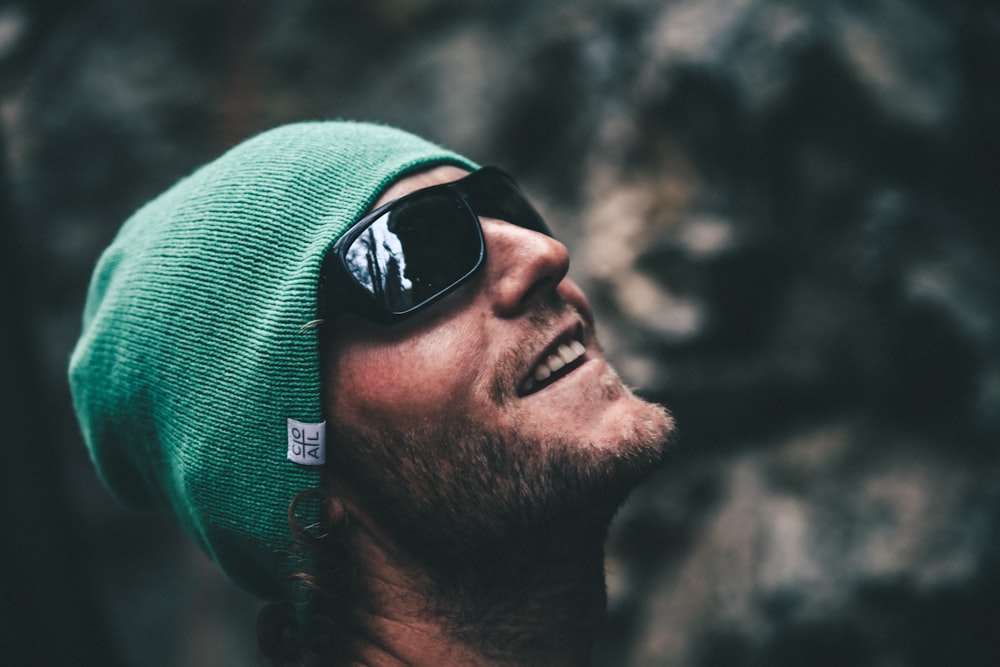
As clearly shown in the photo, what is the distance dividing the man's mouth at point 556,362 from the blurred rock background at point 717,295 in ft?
6.61

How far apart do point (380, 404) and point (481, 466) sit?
291mm

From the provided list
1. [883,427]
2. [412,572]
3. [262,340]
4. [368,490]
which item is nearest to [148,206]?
[262,340]

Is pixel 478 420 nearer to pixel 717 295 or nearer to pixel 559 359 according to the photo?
pixel 559 359

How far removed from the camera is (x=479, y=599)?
68.1 inches

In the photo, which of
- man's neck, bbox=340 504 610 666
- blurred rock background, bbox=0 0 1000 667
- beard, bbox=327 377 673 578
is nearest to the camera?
beard, bbox=327 377 673 578

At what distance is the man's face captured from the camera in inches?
63.6

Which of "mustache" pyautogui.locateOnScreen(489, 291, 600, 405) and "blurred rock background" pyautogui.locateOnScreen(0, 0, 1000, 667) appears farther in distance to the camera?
"blurred rock background" pyautogui.locateOnScreen(0, 0, 1000, 667)

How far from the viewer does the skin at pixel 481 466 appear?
1.63 metres

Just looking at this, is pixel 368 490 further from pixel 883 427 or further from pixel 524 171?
pixel 524 171

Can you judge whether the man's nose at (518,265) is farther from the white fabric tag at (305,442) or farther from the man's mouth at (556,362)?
the white fabric tag at (305,442)

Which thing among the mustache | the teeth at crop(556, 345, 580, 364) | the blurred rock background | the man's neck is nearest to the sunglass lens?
the mustache

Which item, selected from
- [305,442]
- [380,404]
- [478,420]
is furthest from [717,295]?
[305,442]

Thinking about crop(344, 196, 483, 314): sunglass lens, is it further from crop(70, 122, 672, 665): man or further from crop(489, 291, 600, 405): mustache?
crop(489, 291, 600, 405): mustache

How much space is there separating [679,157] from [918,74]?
120 cm
